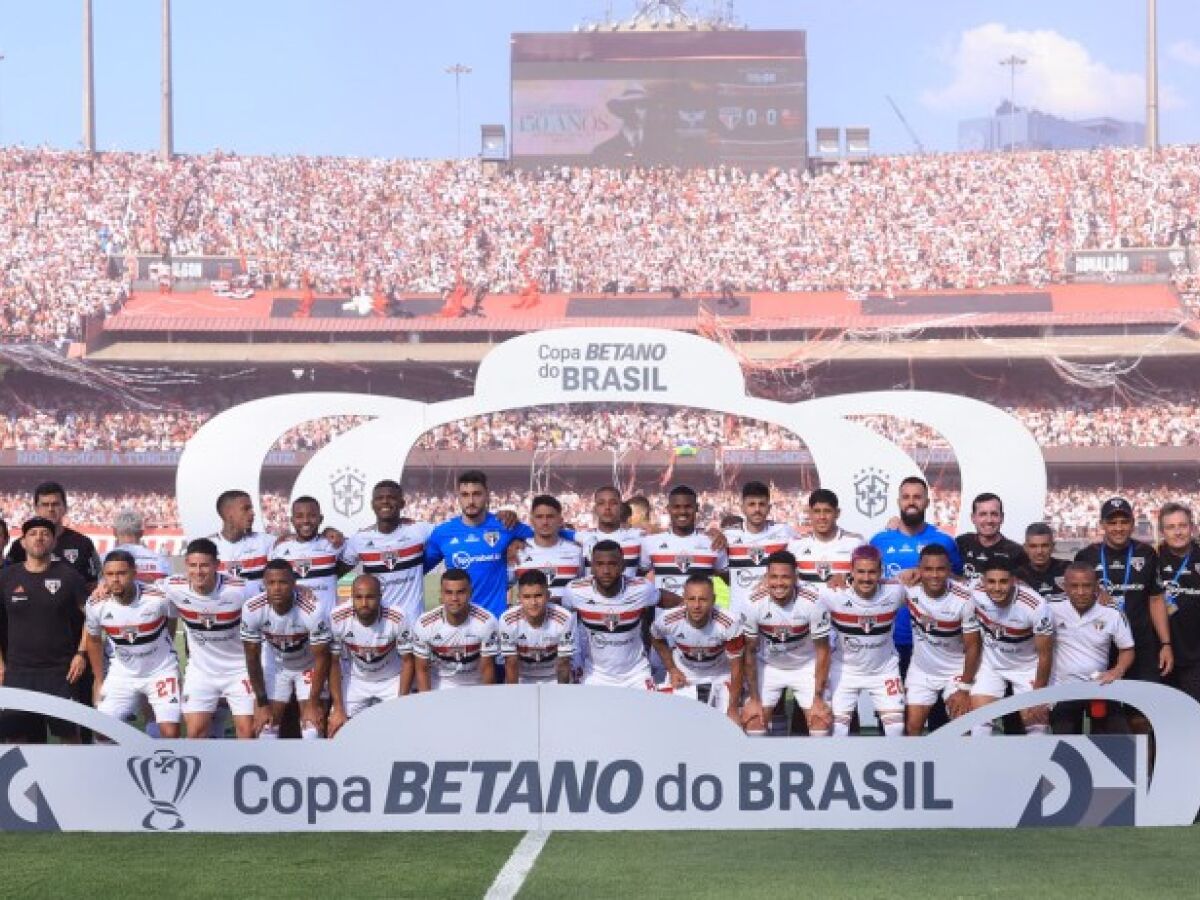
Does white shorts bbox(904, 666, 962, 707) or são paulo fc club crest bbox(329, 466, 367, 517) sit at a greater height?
são paulo fc club crest bbox(329, 466, 367, 517)

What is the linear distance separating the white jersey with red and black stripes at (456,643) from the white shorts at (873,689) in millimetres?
1711

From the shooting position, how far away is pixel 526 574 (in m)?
8.84

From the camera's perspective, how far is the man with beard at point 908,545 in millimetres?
9992

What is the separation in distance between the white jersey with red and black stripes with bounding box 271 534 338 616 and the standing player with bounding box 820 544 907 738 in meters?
2.69

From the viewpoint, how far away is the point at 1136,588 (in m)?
8.96

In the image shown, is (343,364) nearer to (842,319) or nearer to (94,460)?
(94,460)

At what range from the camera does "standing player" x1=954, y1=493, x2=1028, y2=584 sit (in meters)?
9.72

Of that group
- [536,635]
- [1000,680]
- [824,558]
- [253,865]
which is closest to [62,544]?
[536,635]

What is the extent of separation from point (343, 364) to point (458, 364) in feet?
8.15

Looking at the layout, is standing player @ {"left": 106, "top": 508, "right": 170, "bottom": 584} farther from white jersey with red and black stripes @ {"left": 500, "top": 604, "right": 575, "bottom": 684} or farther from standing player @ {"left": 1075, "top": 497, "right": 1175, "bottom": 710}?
standing player @ {"left": 1075, "top": 497, "right": 1175, "bottom": 710}

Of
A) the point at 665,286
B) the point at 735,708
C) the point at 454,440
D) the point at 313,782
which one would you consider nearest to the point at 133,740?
the point at 313,782

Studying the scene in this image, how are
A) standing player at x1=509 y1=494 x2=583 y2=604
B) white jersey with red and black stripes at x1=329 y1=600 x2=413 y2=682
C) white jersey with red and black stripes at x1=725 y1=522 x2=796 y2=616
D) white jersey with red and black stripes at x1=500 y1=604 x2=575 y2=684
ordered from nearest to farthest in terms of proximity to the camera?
1. white jersey with red and black stripes at x1=500 y1=604 x2=575 y2=684
2. white jersey with red and black stripes at x1=329 y1=600 x2=413 y2=682
3. standing player at x1=509 y1=494 x2=583 y2=604
4. white jersey with red and black stripes at x1=725 y1=522 x2=796 y2=616

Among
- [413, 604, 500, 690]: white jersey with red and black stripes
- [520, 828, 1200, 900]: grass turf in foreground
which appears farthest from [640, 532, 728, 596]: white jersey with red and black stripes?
[520, 828, 1200, 900]: grass turf in foreground

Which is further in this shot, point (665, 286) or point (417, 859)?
point (665, 286)
